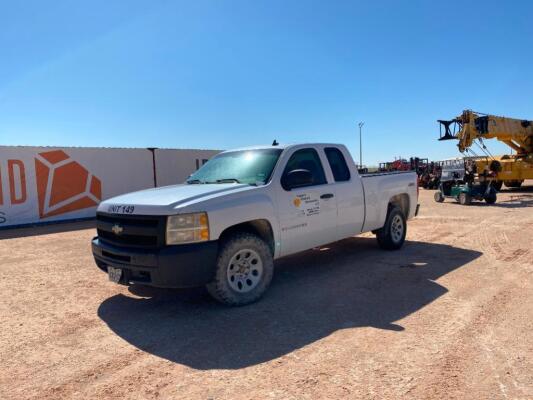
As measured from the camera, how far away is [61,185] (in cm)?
1544

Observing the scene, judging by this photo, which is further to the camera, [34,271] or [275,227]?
[34,271]

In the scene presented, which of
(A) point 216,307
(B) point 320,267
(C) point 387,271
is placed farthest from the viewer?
(B) point 320,267

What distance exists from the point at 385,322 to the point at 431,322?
0.45 metres

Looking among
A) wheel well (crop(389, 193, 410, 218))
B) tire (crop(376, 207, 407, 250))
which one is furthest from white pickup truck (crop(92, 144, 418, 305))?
wheel well (crop(389, 193, 410, 218))

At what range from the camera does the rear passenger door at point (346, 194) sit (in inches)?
243

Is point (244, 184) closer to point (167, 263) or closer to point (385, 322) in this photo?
point (167, 263)

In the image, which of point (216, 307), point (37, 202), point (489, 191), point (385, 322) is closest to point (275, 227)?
point (216, 307)

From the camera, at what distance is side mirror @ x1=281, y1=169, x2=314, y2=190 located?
518 centimetres

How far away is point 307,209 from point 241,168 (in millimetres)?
1066

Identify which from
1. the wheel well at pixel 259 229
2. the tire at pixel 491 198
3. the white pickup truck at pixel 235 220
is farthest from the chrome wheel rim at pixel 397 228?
the tire at pixel 491 198

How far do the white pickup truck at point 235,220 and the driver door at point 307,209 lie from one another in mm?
13

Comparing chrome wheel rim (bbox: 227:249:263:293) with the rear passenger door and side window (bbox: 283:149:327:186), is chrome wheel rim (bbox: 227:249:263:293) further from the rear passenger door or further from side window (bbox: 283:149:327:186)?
the rear passenger door

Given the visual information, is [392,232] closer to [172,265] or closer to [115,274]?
[172,265]

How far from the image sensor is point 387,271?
617 centimetres
